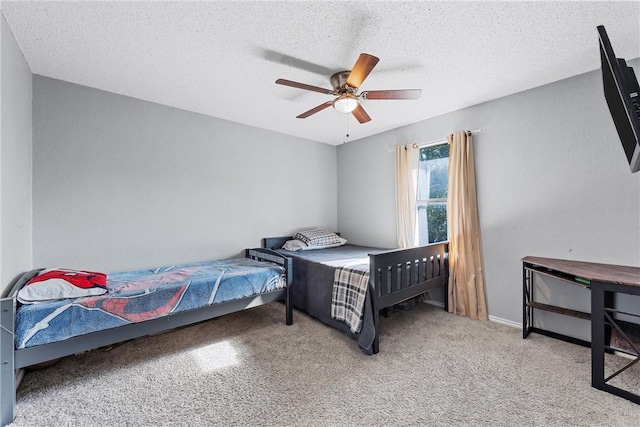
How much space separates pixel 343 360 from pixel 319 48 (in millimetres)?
2315

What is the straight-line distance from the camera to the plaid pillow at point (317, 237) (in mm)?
3656

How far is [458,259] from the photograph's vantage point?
2.91 meters

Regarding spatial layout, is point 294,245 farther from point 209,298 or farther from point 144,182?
point 144,182

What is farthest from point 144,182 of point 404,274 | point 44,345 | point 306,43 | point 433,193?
point 433,193

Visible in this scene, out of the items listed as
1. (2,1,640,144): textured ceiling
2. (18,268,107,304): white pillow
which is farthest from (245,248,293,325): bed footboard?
(2,1,640,144): textured ceiling

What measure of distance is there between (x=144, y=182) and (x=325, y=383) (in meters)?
2.54

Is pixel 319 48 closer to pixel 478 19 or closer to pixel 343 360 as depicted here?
pixel 478 19

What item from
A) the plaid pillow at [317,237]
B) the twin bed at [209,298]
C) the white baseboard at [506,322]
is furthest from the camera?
the plaid pillow at [317,237]

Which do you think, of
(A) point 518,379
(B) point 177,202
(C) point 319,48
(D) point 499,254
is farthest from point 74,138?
(D) point 499,254

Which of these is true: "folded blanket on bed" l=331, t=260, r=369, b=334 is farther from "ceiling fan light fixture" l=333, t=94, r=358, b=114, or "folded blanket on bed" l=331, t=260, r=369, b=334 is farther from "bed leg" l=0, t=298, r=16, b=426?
"bed leg" l=0, t=298, r=16, b=426

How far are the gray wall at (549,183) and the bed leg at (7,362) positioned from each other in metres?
3.69

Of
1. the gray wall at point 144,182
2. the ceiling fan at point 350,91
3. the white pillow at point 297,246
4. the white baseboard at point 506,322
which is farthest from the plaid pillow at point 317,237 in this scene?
the white baseboard at point 506,322

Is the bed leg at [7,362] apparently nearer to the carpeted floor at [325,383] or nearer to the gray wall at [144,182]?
the carpeted floor at [325,383]

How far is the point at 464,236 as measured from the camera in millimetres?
2852
